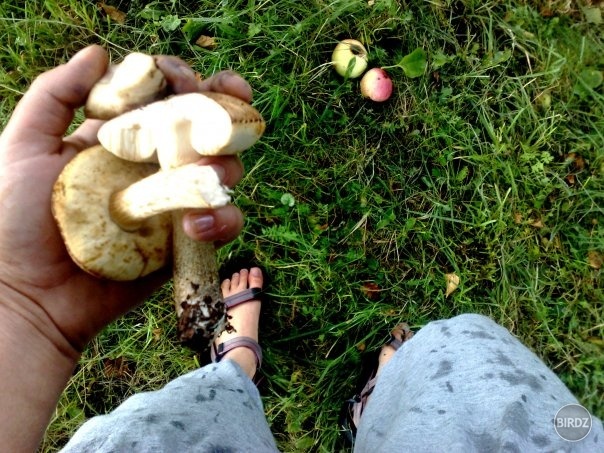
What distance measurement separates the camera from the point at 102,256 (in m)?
1.55

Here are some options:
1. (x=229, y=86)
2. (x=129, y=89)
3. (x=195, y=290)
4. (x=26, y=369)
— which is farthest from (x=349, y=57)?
(x=26, y=369)

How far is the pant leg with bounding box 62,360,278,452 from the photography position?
1606mm

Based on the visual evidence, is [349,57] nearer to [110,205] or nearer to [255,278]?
[255,278]

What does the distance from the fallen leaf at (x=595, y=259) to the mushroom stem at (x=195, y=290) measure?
78.6 inches

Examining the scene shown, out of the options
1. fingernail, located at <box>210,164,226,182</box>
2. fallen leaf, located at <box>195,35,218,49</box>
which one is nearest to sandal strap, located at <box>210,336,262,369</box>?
fingernail, located at <box>210,164,226,182</box>

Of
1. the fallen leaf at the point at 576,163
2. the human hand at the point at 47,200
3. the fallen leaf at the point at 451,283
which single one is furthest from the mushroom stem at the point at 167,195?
the fallen leaf at the point at 576,163

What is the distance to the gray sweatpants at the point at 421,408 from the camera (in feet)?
5.45

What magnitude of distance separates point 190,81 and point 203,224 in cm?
46

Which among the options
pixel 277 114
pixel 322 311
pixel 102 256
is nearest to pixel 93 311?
pixel 102 256

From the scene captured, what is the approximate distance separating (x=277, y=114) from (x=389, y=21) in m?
0.74

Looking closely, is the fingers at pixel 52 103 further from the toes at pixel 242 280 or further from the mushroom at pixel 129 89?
the toes at pixel 242 280

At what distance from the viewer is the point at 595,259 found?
2.82 meters

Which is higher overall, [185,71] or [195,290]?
[185,71]

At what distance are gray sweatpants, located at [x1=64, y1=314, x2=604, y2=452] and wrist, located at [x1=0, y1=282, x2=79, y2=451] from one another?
13 cm
